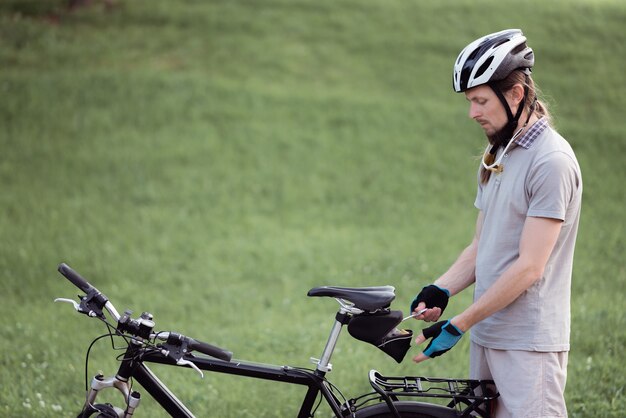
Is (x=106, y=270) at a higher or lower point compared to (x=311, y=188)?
lower

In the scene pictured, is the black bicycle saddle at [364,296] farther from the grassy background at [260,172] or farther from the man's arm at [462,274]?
the grassy background at [260,172]

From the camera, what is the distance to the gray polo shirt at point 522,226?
3379 millimetres

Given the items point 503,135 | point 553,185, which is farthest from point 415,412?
point 503,135

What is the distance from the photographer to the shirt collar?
351cm

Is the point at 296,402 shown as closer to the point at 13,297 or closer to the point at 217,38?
the point at 13,297

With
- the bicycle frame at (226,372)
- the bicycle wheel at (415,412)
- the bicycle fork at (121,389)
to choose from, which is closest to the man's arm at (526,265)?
the bicycle wheel at (415,412)

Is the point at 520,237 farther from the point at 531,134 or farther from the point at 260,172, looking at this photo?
the point at 260,172

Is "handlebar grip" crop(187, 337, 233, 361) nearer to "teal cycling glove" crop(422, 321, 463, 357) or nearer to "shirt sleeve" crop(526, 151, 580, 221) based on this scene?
"teal cycling glove" crop(422, 321, 463, 357)

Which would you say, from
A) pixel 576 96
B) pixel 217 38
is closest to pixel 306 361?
pixel 576 96

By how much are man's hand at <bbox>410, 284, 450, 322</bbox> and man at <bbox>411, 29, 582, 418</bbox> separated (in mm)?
294

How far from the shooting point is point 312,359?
372 centimetres

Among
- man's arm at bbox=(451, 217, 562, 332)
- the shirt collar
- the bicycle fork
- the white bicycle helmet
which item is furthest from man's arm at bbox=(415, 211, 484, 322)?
the bicycle fork

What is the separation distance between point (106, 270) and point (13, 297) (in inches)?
49.9

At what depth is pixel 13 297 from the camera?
9.58 meters
